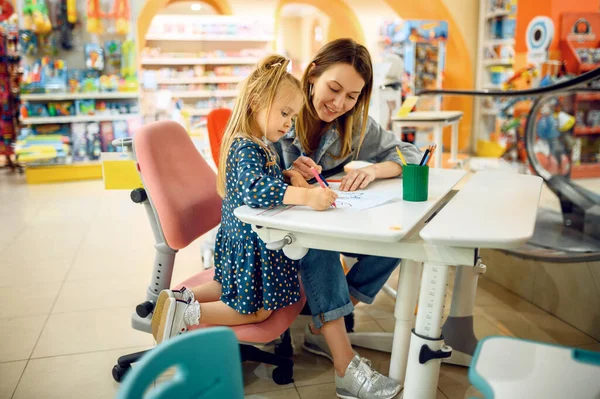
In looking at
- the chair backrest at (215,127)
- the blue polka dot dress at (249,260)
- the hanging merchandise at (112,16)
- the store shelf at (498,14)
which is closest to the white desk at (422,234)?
the blue polka dot dress at (249,260)

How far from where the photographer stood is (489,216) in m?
1.24

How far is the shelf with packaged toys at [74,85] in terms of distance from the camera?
6250 mm

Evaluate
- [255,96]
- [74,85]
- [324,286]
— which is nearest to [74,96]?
[74,85]

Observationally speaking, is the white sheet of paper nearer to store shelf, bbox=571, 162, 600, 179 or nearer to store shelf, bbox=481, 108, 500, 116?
store shelf, bbox=571, 162, 600, 179

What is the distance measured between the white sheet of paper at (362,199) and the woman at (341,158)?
73 millimetres

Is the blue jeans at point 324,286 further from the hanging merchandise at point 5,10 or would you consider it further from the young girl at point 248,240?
the hanging merchandise at point 5,10

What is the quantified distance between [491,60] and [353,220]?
25.8ft

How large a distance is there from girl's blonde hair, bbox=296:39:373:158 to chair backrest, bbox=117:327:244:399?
46.3 inches

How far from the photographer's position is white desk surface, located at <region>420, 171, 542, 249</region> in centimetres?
107

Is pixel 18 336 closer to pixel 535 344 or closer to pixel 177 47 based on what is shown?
pixel 535 344

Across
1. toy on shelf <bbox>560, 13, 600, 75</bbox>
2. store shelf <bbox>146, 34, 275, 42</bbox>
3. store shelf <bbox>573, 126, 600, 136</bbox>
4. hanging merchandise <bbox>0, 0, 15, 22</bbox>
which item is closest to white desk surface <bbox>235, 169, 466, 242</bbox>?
store shelf <bbox>573, 126, 600, 136</bbox>

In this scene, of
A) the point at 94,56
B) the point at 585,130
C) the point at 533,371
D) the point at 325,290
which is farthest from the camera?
the point at 94,56

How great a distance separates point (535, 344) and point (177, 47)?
822 centimetres

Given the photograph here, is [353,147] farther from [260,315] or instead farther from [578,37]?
[578,37]
